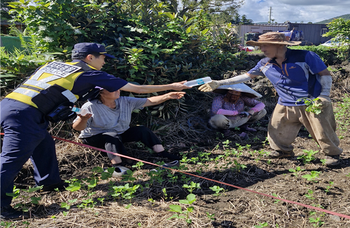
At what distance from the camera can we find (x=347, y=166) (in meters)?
3.31

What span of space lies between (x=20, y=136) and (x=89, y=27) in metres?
2.38

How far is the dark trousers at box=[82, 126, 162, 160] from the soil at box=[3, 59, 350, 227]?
242 mm

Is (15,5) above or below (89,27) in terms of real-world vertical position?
above

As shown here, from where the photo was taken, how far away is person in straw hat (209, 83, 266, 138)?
4.46 metres

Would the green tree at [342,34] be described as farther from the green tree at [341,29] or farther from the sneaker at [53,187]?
the sneaker at [53,187]

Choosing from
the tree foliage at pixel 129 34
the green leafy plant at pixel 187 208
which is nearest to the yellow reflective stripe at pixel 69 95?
the green leafy plant at pixel 187 208

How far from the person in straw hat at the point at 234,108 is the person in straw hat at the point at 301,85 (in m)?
1.06

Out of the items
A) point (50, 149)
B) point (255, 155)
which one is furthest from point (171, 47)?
point (50, 149)

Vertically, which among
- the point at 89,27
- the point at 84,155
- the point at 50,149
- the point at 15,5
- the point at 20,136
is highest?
the point at 15,5

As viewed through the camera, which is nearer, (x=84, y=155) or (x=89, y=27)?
(x=84, y=155)

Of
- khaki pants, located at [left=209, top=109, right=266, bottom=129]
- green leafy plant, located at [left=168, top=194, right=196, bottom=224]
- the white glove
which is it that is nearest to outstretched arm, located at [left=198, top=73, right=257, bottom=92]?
the white glove

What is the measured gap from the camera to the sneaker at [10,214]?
90.3 inches

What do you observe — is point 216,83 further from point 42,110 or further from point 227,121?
point 42,110

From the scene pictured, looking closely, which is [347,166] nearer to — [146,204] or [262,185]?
[262,185]
